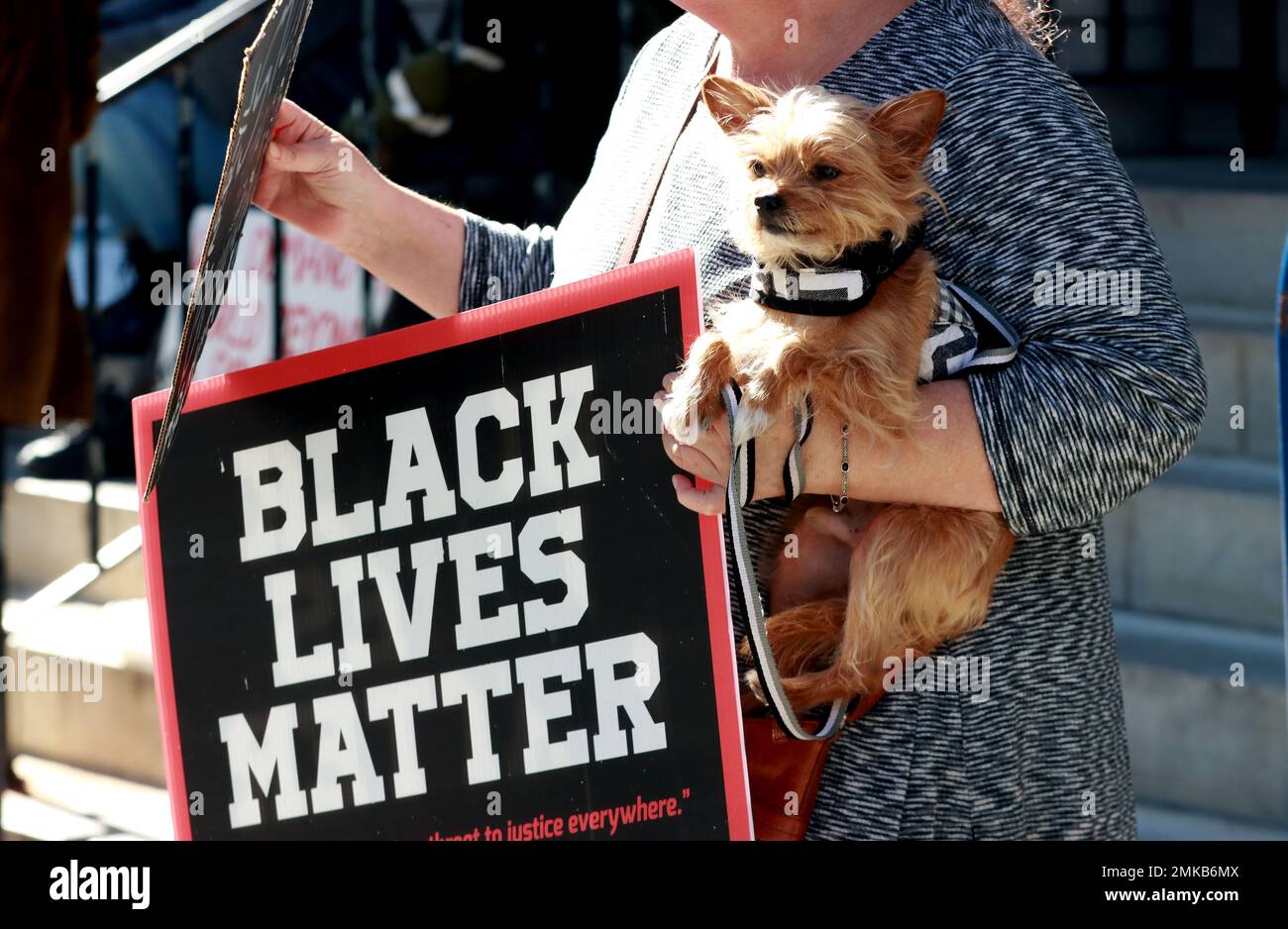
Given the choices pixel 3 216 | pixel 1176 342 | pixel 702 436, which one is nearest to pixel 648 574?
pixel 702 436

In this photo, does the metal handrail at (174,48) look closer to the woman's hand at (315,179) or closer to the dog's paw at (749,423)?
the woman's hand at (315,179)

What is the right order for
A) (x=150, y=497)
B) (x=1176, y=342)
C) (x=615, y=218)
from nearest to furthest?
(x=1176, y=342), (x=150, y=497), (x=615, y=218)

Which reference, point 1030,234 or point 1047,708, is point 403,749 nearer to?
point 1047,708

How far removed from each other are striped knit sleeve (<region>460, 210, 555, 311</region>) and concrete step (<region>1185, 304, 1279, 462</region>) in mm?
2205

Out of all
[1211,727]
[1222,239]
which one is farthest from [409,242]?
[1222,239]

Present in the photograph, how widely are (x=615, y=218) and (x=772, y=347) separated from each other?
405mm

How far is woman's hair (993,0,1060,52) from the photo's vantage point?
174 cm

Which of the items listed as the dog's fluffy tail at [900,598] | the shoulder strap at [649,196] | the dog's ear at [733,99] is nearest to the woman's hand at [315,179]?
the shoulder strap at [649,196]

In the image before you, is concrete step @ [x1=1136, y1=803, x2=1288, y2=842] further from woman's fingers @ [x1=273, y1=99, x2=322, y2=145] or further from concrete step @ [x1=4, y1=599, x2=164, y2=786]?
concrete step @ [x1=4, y1=599, x2=164, y2=786]

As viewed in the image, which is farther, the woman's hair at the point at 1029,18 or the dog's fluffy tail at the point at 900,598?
the woman's hair at the point at 1029,18

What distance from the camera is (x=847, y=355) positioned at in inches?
60.6

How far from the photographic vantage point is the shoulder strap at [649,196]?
5.89 ft

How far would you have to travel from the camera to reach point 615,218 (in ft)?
6.08

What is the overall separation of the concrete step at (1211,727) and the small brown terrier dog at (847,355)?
168cm
